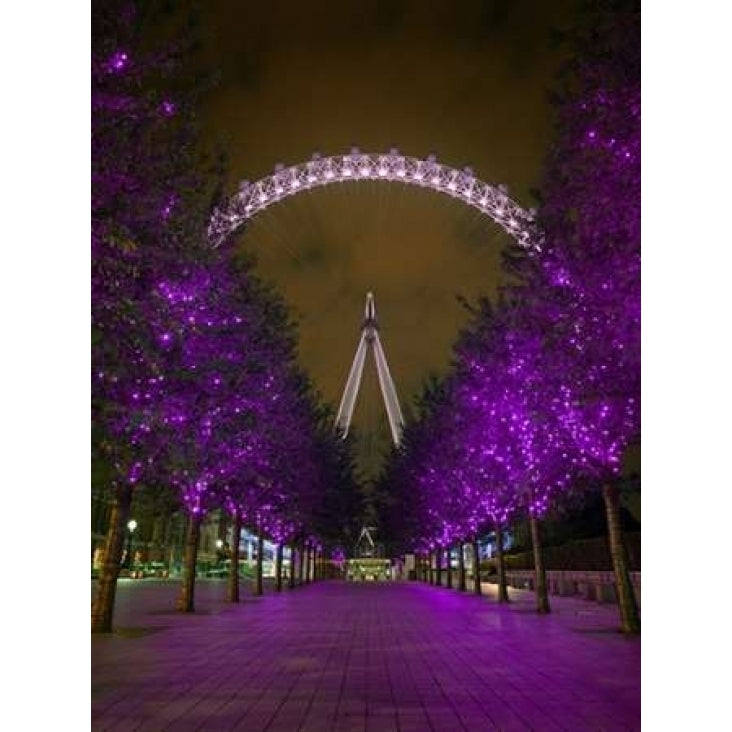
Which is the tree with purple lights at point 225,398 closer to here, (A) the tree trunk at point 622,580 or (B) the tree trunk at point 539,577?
(B) the tree trunk at point 539,577

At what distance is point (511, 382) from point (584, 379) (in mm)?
11761

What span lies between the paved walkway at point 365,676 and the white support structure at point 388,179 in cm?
3145

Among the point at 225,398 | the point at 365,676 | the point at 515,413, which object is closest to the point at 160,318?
the point at 365,676

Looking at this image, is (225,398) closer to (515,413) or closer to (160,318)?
(515,413)

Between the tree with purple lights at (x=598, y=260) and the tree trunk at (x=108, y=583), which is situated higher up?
the tree with purple lights at (x=598, y=260)

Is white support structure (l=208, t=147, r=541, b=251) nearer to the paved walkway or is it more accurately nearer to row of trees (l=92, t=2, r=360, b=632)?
row of trees (l=92, t=2, r=360, b=632)

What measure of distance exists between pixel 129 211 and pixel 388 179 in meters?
44.2

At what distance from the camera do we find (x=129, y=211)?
40.3 feet

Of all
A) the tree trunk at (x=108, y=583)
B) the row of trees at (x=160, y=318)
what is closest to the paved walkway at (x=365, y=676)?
the tree trunk at (x=108, y=583)

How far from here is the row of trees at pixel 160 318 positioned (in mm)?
11719

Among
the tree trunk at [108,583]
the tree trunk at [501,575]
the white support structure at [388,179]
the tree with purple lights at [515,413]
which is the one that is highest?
the white support structure at [388,179]

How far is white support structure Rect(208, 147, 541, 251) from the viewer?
171 ft
